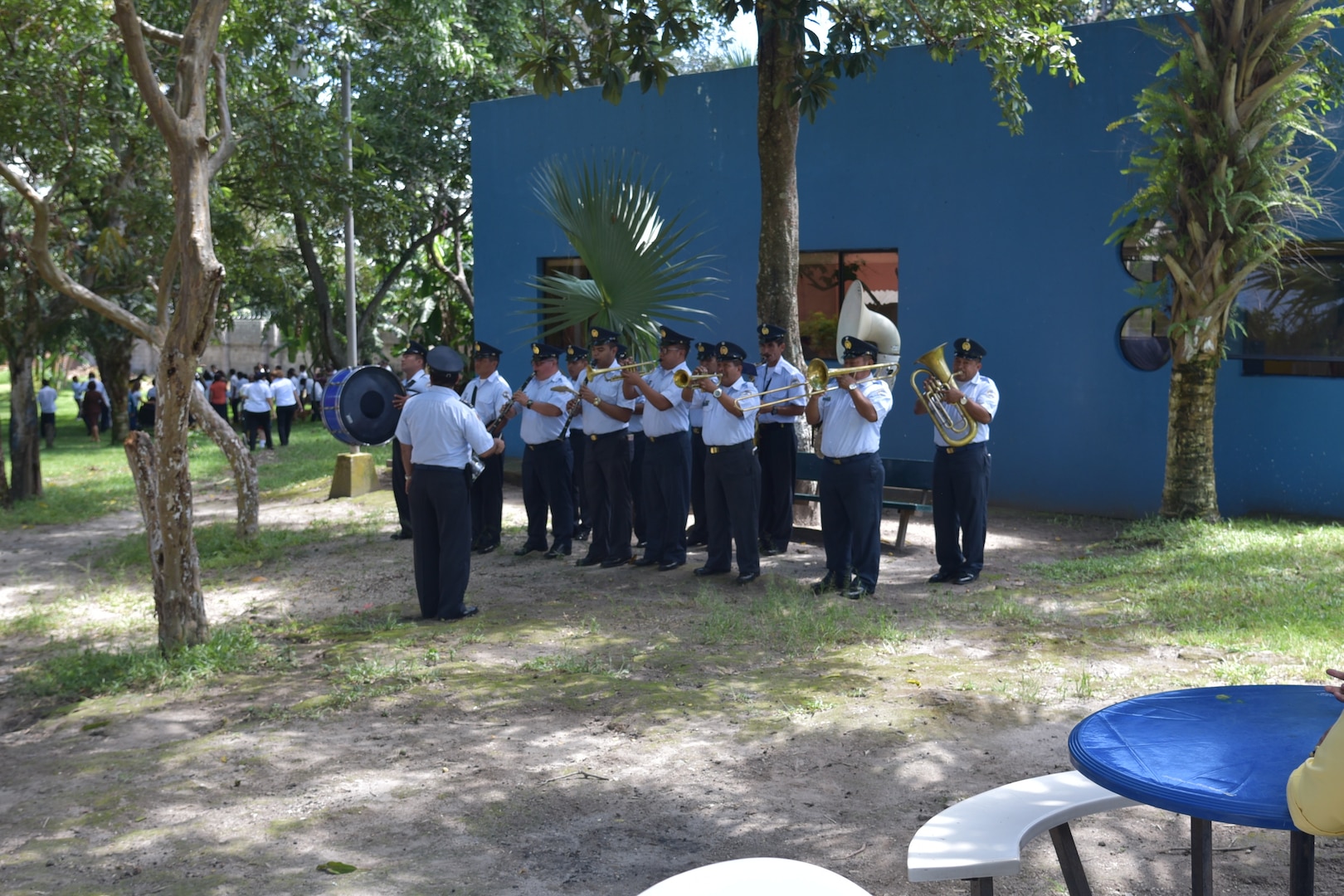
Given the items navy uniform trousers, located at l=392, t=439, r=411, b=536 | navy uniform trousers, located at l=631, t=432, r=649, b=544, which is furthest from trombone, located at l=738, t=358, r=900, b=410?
navy uniform trousers, located at l=392, t=439, r=411, b=536

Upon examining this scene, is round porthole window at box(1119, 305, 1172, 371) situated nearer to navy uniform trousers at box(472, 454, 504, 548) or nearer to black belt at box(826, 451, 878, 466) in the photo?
black belt at box(826, 451, 878, 466)

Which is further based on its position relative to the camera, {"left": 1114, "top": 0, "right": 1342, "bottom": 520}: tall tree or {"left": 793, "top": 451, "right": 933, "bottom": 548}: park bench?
{"left": 793, "top": 451, "right": 933, "bottom": 548}: park bench

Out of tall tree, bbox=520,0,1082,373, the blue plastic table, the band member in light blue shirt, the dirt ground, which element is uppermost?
tall tree, bbox=520,0,1082,373

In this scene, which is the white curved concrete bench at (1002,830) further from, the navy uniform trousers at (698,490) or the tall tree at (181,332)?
the navy uniform trousers at (698,490)

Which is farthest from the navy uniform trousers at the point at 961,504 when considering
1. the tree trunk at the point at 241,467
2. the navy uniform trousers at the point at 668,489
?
the tree trunk at the point at 241,467

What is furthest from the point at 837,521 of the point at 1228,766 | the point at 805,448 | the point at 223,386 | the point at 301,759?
the point at 223,386

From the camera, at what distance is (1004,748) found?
17.0 ft

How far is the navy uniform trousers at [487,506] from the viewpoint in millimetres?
10680

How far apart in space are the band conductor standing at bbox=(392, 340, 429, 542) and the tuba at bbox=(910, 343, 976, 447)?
4577mm

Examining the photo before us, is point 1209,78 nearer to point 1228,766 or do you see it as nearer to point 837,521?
point 837,521

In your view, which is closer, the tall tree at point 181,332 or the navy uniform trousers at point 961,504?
the tall tree at point 181,332

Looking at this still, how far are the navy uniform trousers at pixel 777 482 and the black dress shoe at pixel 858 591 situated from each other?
1.72 meters

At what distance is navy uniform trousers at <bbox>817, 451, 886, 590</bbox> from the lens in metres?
8.21

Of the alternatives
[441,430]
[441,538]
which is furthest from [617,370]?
[441,538]
